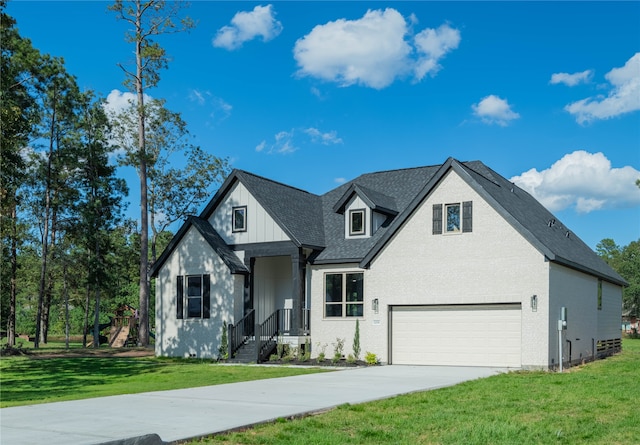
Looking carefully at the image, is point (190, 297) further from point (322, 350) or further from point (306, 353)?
point (322, 350)

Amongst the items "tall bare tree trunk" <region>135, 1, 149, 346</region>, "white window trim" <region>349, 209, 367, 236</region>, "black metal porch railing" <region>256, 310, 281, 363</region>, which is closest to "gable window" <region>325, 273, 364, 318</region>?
"white window trim" <region>349, 209, 367, 236</region>

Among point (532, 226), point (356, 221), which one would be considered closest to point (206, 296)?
point (356, 221)

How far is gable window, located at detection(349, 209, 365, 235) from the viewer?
26798mm

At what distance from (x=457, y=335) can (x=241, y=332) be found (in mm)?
8350

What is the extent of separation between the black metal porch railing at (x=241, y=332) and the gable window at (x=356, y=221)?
16.2 ft

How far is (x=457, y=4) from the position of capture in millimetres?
21391

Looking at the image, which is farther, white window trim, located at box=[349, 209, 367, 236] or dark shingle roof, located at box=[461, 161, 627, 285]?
white window trim, located at box=[349, 209, 367, 236]

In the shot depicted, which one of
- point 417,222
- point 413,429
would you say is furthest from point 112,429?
point 417,222

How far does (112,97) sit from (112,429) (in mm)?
35637

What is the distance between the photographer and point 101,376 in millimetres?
20031

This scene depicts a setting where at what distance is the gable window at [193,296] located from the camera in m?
27.6

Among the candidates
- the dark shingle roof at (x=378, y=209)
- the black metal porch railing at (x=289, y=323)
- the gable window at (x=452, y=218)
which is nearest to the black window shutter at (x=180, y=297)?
the dark shingle roof at (x=378, y=209)

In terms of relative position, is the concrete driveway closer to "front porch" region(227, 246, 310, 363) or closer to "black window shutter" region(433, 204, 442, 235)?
"black window shutter" region(433, 204, 442, 235)

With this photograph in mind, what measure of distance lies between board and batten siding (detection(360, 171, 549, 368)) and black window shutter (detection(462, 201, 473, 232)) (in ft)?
0.51
